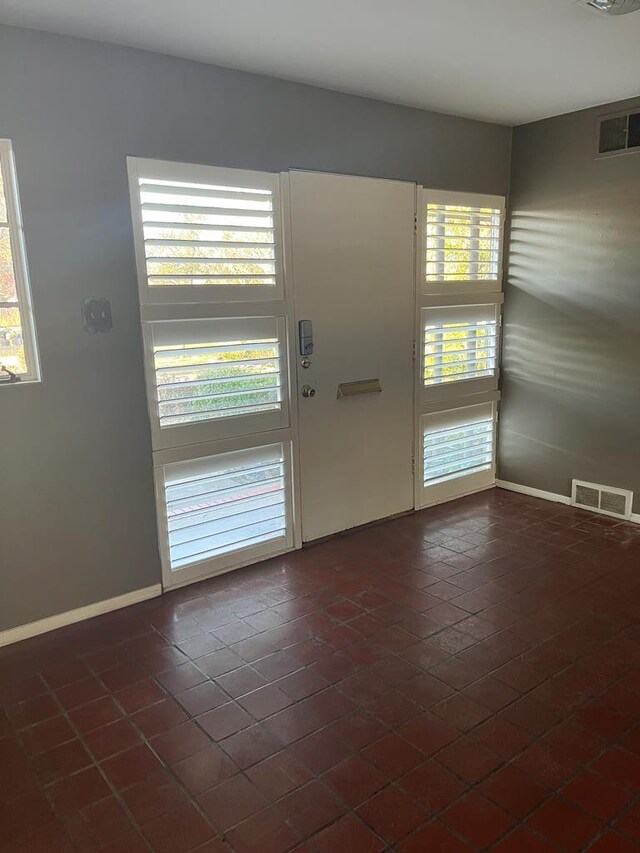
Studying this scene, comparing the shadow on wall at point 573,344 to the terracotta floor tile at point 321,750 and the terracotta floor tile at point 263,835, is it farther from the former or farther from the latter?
the terracotta floor tile at point 263,835

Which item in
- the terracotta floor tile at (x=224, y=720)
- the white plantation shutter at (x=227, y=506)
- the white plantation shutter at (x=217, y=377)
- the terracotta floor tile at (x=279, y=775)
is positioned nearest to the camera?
the terracotta floor tile at (x=279, y=775)

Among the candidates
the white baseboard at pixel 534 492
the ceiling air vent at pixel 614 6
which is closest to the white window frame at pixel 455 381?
the white baseboard at pixel 534 492

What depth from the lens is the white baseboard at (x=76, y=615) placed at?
2.60m

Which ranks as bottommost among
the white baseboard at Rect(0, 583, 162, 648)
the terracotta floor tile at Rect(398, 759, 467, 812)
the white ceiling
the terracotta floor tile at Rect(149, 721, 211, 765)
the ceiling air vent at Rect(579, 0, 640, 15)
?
the terracotta floor tile at Rect(149, 721, 211, 765)

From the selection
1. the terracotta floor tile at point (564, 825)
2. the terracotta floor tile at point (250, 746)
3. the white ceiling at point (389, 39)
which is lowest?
the terracotta floor tile at point (250, 746)

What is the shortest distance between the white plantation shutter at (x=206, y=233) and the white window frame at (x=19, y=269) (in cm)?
48

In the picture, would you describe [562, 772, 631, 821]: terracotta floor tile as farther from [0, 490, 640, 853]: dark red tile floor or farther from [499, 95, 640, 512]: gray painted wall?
[499, 95, 640, 512]: gray painted wall

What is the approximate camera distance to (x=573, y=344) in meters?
3.94

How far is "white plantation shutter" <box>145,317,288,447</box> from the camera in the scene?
9.31ft

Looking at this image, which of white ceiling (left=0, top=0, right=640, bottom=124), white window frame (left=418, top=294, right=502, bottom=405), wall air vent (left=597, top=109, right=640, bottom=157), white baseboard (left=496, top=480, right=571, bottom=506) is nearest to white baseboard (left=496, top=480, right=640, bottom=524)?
white baseboard (left=496, top=480, right=571, bottom=506)

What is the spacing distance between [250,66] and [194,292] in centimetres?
107

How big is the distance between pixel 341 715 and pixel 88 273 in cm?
203

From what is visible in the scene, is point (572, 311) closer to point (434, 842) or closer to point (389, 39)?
point (389, 39)

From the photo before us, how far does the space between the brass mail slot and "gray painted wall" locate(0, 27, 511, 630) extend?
1.18 meters
